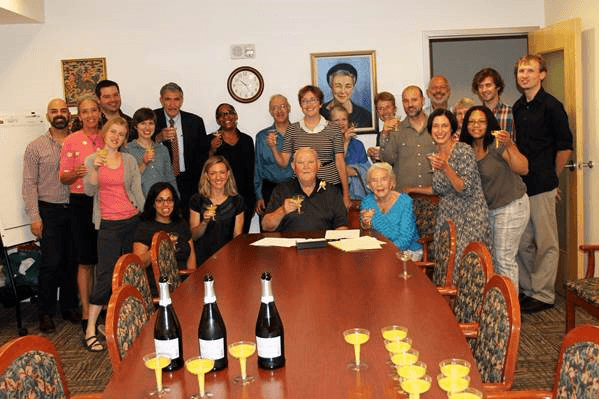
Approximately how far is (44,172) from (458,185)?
304 centimetres

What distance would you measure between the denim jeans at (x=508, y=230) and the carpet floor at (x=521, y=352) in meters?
0.40

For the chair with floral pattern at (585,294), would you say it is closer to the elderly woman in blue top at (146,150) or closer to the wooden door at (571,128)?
the wooden door at (571,128)

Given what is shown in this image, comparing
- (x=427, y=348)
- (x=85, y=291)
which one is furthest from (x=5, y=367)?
(x=85, y=291)

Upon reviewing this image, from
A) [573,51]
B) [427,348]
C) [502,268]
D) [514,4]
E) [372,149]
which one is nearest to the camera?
[427,348]

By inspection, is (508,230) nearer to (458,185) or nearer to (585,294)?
(458,185)

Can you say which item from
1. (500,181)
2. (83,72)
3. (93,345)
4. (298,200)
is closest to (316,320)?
(298,200)

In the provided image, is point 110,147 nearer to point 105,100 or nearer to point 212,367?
point 105,100

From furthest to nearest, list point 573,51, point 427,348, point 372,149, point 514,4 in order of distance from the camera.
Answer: point 514,4 → point 372,149 → point 573,51 → point 427,348

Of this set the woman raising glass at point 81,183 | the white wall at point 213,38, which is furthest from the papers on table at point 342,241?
the white wall at point 213,38

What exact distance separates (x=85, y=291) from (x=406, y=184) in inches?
101

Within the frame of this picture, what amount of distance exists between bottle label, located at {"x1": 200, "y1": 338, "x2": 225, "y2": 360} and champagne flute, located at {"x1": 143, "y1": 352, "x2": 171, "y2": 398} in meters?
0.14

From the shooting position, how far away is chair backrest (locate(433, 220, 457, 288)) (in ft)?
10.7

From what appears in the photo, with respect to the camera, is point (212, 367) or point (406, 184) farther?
point (406, 184)

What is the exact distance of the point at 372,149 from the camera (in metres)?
5.76
